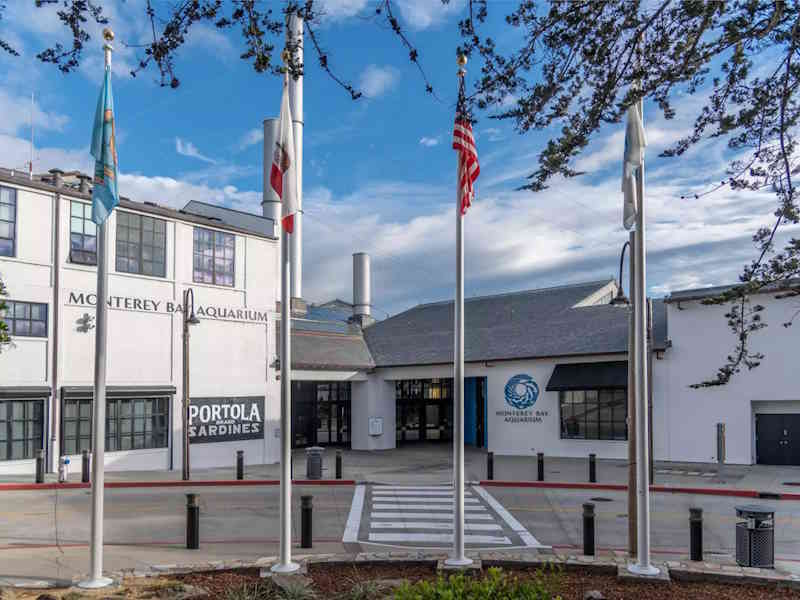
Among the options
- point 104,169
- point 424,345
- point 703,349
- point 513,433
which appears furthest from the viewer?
point 424,345

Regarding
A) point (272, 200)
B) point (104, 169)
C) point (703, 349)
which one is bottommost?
point (703, 349)

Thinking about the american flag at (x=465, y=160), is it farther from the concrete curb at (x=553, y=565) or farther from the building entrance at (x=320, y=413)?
the building entrance at (x=320, y=413)

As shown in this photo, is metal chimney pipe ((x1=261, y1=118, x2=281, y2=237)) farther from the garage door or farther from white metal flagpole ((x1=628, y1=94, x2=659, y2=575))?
white metal flagpole ((x1=628, y1=94, x2=659, y2=575))

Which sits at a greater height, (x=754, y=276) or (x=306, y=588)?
(x=754, y=276)

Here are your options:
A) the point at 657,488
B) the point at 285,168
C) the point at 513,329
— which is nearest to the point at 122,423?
the point at 657,488

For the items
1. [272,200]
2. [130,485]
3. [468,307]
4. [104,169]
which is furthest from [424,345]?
[104,169]

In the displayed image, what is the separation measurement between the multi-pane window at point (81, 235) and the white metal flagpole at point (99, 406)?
16.1m

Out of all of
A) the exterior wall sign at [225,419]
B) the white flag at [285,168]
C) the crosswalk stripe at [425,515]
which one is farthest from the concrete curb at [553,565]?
the exterior wall sign at [225,419]

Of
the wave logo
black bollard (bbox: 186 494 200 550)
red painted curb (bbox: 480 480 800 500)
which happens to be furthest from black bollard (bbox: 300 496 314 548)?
the wave logo

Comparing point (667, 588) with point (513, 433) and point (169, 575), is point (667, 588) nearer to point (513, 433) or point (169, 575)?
point (169, 575)

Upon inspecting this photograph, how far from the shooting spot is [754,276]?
920cm

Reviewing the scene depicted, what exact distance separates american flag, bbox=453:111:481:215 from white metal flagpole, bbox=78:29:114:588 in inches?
193

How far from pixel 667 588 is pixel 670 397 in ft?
68.8

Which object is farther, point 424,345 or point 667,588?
point 424,345
